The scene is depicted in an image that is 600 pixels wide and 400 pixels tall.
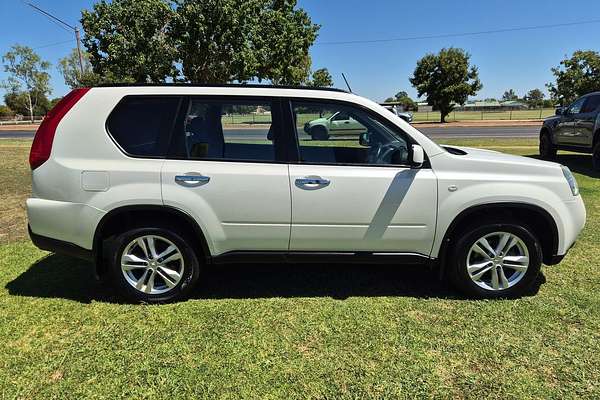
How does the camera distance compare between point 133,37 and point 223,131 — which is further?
point 133,37

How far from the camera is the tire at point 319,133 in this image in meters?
3.79

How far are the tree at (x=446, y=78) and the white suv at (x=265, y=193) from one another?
1430 inches

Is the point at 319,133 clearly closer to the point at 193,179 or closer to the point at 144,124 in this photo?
the point at 193,179

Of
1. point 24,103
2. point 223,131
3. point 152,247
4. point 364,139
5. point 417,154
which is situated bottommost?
point 152,247

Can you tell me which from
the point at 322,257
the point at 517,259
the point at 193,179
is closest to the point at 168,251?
the point at 193,179

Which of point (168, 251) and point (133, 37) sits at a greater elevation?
point (133, 37)

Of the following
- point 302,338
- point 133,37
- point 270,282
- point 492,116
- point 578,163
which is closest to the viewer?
point 302,338

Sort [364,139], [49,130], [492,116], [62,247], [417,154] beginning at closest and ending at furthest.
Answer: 1. [417,154]
2. [49,130]
3. [62,247]
4. [364,139]
5. [492,116]

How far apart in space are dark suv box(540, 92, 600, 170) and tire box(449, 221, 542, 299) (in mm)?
8075

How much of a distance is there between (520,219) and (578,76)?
157 feet

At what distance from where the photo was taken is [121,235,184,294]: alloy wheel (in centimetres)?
373

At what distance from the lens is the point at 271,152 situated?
3.65 metres

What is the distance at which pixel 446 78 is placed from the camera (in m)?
37.5

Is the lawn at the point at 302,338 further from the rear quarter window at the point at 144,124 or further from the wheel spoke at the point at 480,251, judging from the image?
the rear quarter window at the point at 144,124
